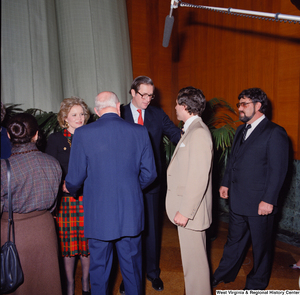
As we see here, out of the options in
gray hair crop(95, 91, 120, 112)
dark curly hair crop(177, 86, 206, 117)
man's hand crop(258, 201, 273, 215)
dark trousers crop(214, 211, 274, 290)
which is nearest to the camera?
gray hair crop(95, 91, 120, 112)

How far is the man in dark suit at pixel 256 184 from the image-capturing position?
1.97m

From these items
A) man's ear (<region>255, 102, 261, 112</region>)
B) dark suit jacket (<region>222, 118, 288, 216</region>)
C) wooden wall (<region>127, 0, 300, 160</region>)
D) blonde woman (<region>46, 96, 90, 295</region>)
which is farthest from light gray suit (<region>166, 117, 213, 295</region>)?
wooden wall (<region>127, 0, 300, 160</region>)

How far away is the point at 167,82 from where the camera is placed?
4305 millimetres

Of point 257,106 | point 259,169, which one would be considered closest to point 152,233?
point 259,169

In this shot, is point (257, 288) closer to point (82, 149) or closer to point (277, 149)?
point (277, 149)

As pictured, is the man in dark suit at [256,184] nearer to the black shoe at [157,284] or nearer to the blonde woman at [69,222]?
the black shoe at [157,284]

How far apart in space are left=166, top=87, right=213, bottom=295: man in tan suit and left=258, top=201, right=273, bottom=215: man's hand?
1.44 ft

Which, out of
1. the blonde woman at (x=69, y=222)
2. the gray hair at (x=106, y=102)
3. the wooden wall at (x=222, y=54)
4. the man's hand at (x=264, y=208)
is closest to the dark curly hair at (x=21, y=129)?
the gray hair at (x=106, y=102)

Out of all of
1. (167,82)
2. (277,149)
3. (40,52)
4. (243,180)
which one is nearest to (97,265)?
(243,180)

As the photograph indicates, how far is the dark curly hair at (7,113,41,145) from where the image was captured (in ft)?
4.83

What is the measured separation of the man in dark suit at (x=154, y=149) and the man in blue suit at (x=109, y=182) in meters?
0.55

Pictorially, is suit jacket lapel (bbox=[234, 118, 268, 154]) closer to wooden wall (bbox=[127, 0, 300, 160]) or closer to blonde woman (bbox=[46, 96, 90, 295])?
wooden wall (bbox=[127, 0, 300, 160])

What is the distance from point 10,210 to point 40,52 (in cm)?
228

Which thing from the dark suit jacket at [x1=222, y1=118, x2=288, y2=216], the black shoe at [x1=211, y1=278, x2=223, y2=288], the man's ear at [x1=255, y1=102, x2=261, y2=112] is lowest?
the black shoe at [x1=211, y1=278, x2=223, y2=288]
